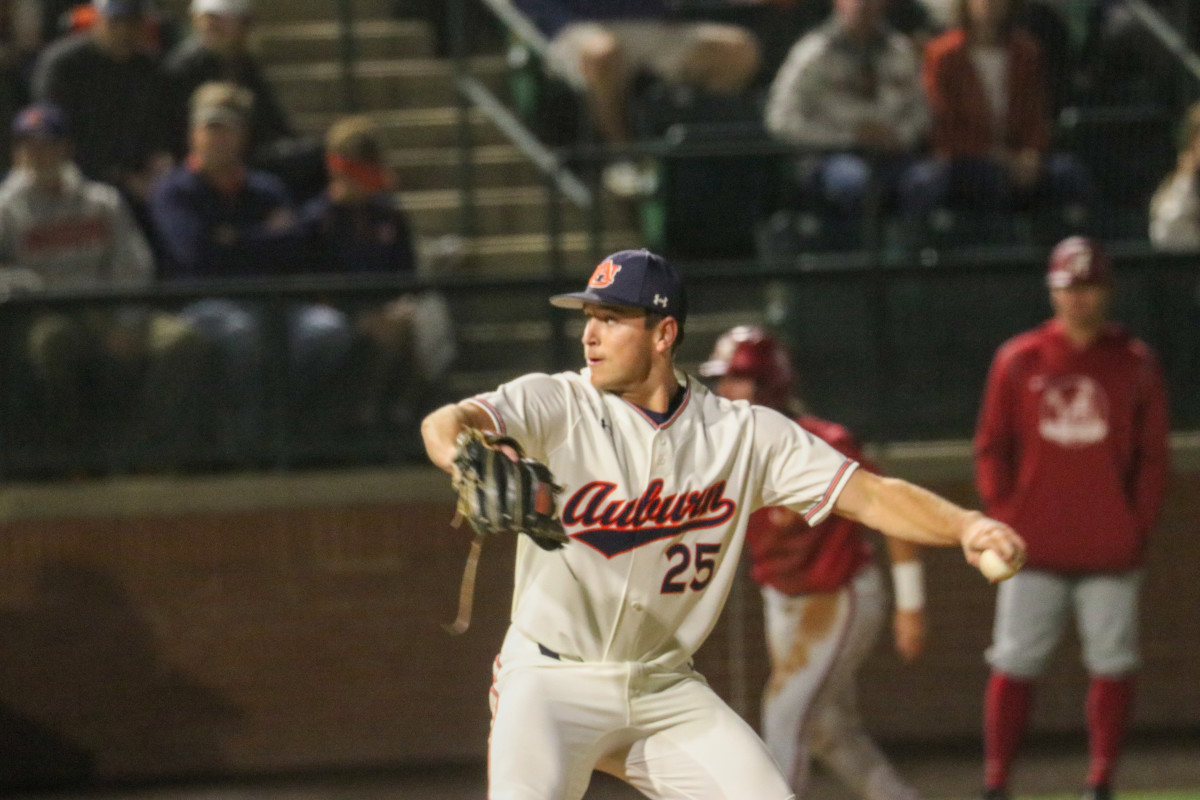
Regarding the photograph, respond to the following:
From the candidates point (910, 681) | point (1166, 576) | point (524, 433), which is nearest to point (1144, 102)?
point (1166, 576)

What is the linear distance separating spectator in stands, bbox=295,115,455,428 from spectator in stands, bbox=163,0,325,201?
25 centimetres

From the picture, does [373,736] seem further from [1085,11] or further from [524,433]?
[1085,11]

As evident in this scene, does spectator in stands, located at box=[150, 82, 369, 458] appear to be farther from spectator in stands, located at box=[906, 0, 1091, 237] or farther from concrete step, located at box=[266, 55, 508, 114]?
spectator in stands, located at box=[906, 0, 1091, 237]

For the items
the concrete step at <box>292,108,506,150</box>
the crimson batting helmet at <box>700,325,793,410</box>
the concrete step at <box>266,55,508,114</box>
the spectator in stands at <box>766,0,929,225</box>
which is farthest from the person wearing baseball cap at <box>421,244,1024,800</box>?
the concrete step at <box>266,55,508,114</box>

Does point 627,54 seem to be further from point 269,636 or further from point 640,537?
point 640,537

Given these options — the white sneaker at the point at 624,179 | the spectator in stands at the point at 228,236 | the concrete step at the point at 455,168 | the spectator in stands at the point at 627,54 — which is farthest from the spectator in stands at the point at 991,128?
the spectator in stands at the point at 228,236

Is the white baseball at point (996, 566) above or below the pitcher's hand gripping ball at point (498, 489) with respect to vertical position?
below

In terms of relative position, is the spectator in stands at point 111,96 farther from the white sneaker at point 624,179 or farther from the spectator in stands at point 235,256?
the white sneaker at point 624,179

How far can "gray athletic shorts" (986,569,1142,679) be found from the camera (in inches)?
264

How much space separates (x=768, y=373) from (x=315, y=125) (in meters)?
3.72

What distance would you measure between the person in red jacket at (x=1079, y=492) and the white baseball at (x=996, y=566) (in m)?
2.87

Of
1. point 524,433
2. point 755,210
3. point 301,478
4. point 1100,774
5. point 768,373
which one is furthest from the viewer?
point 755,210

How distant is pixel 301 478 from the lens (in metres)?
7.68

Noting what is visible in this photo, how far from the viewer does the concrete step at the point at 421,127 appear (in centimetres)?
895
